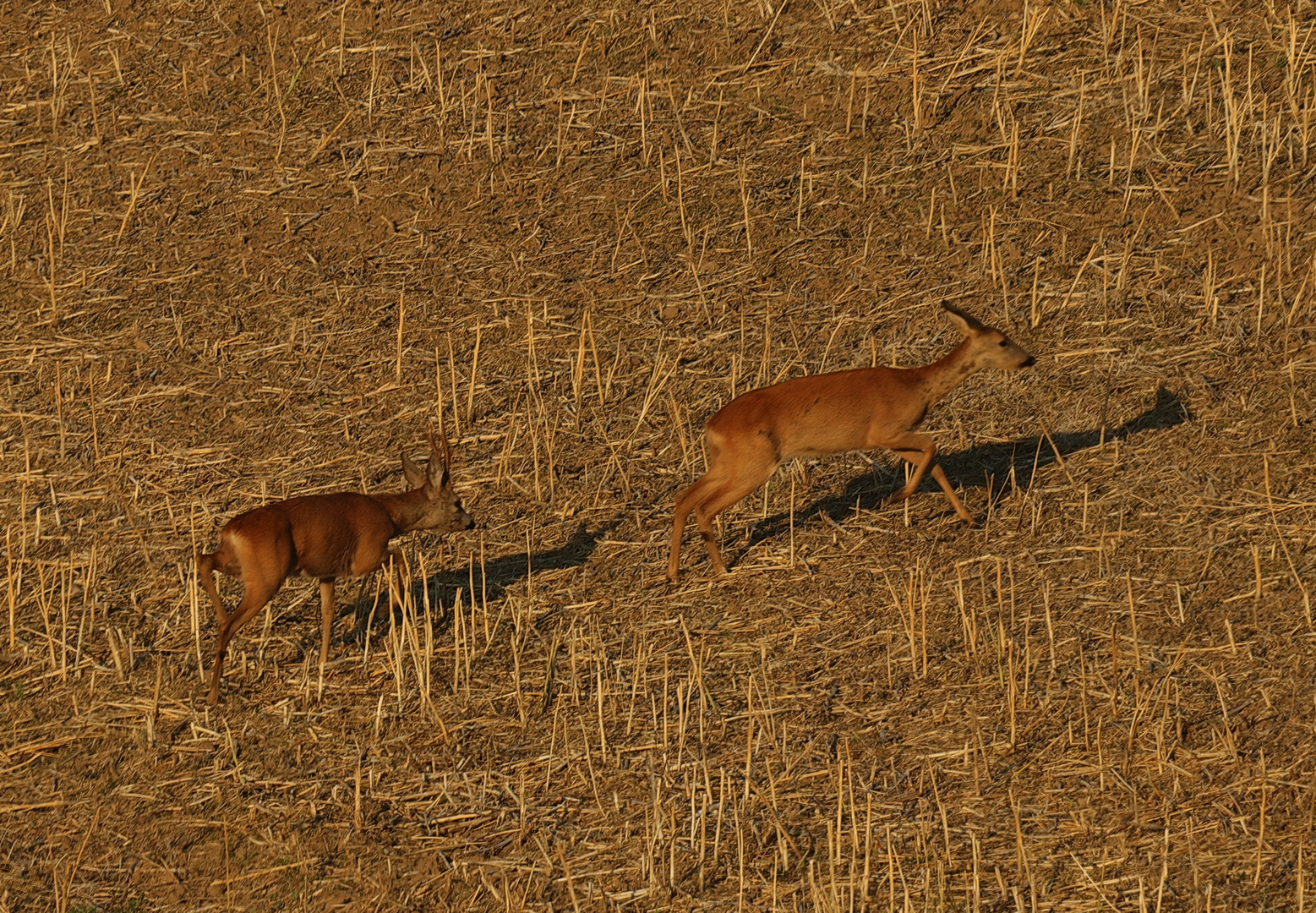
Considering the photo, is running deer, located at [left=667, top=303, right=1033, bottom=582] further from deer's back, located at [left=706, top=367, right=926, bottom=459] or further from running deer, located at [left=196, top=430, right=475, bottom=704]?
running deer, located at [left=196, top=430, right=475, bottom=704]

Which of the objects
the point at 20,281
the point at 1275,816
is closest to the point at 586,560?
the point at 1275,816

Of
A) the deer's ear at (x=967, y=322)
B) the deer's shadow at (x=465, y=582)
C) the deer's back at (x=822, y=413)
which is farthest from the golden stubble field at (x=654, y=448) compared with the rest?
the deer's ear at (x=967, y=322)

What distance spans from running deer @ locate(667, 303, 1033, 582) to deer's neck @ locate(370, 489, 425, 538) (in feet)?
4.42

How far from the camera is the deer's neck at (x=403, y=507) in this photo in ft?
31.1

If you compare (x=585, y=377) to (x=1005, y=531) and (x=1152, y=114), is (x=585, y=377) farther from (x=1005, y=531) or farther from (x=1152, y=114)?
(x=1152, y=114)

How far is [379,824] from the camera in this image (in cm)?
766

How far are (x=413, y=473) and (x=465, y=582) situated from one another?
0.67m

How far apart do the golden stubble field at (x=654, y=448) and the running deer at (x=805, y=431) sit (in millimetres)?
342

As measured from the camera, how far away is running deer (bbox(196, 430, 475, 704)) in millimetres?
8656

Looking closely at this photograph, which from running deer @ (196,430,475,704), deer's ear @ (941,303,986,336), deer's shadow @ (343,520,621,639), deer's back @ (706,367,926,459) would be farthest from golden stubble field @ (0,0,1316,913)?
deer's ear @ (941,303,986,336)

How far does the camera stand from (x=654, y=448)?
1084 centimetres

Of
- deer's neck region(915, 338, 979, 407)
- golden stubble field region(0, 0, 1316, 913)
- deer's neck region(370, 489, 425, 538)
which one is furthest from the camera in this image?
deer's neck region(915, 338, 979, 407)

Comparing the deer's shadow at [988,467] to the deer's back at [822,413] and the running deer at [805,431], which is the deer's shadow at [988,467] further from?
the deer's back at [822,413]

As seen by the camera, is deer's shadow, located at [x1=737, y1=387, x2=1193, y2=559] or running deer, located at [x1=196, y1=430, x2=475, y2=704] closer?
running deer, located at [x1=196, y1=430, x2=475, y2=704]
